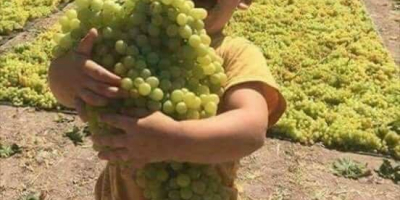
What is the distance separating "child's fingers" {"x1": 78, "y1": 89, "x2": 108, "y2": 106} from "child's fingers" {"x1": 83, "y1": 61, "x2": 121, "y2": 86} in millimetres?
34

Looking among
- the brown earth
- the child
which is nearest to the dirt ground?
the brown earth

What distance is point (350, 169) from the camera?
3611 millimetres

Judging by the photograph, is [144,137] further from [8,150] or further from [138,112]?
[8,150]

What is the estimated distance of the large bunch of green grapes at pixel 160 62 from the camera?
1432mm

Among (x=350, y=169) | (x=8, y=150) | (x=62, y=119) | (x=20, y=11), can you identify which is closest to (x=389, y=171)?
(x=350, y=169)

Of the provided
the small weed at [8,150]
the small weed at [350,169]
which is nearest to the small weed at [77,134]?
the small weed at [8,150]

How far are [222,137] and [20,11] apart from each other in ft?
13.5

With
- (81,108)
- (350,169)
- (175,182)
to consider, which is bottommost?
(350,169)

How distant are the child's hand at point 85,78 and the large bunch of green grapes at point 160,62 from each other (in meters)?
0.02

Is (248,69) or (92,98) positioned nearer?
(92,98)

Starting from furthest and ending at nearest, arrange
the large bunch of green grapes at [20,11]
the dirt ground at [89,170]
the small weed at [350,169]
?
the large bunch of green grapes at [20,11] < the small weed at [350,169] < the dirt ground at [89,170]

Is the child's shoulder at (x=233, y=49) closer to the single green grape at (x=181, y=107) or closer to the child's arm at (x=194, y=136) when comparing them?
the child's arm at (x=194, y=136)

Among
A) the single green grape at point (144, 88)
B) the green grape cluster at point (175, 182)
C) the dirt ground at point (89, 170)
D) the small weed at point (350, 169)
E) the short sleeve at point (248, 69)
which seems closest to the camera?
the single green grape at point (144, 88)

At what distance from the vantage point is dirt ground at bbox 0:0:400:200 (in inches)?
134
